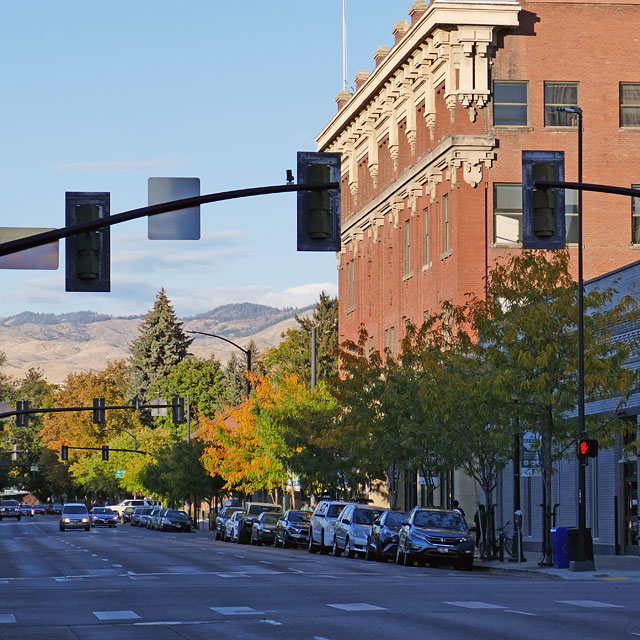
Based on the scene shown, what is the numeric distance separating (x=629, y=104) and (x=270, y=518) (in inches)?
892

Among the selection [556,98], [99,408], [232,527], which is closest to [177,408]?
[232,527]

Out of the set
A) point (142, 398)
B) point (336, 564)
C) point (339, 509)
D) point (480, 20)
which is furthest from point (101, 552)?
point (142, 398)

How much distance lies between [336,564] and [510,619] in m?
19.9

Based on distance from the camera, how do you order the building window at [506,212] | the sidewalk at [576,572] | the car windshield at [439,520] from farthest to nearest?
the building window at [506,212], the car windshield at [439,520], the sidewalk at [576,572]

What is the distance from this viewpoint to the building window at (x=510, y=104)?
59688 millimetres

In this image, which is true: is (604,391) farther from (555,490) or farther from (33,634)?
(33,634)

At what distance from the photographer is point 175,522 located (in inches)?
3396

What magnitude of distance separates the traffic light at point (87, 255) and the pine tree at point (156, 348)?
140 meters

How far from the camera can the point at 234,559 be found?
4309 centimetres

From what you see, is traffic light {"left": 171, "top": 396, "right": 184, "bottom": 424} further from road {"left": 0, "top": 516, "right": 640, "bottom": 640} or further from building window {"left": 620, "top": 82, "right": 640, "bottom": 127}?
road {"left": 0, "top": 516, "right": 640, "bottom": 640}

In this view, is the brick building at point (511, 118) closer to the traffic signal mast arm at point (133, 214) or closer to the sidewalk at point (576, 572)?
the sidewalk at point (576, 572)

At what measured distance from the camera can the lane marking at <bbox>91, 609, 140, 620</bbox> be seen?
21359 mm

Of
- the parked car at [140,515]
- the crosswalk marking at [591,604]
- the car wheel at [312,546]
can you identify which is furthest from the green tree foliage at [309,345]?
the crosswalk marking at [591,604]

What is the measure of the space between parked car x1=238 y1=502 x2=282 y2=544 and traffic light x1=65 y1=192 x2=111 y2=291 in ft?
135
